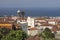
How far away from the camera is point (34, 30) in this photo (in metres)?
40.5

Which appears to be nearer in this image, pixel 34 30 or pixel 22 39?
pixel 22 39

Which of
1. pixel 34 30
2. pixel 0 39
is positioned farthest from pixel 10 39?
pixel 34 30

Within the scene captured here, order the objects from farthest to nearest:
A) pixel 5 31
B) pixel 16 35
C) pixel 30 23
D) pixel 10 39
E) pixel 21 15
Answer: pixel 21 15 → pixel 30 23 → pixel 5 31 → pixel 16 35 → pixel 10 39

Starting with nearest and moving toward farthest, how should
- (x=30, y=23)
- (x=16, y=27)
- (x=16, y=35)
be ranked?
(x=16, y=35)
(x=16, y=27)
(x=30, y=23)

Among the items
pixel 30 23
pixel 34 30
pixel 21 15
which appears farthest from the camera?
pixel 21 15

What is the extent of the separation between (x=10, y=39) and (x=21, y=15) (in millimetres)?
35953

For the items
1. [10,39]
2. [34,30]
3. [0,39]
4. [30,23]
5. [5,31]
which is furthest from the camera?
[30,23]

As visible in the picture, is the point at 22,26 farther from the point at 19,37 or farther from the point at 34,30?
the point at 19,37

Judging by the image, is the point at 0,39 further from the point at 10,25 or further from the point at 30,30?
the point at 30,30

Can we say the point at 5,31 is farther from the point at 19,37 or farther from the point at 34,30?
the point at 34,30

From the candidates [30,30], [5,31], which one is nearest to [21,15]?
[30,30]

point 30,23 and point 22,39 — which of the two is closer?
point 22,39

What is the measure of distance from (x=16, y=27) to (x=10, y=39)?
15.6 m

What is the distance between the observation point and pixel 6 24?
35.8 metres
